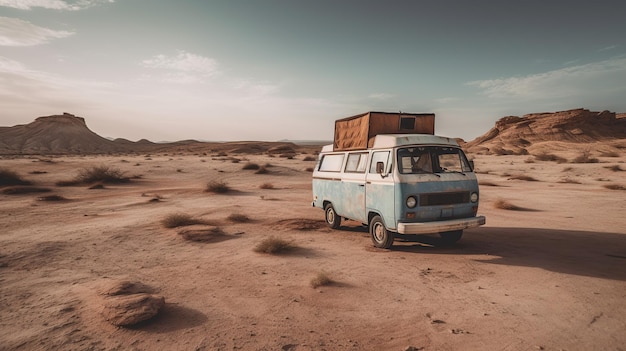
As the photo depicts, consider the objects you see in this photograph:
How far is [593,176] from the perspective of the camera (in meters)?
22.9

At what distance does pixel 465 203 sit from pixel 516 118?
77.3 m

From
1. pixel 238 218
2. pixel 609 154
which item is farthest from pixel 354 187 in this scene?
pixel 609 154

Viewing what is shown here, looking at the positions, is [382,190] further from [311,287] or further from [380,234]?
[311,287]

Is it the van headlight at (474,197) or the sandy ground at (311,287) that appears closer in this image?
the sandy ground at (311,287)

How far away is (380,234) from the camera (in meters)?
7.80

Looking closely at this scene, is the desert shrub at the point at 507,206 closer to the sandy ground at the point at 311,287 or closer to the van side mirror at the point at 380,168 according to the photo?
the sandy ground at the point at 311,287

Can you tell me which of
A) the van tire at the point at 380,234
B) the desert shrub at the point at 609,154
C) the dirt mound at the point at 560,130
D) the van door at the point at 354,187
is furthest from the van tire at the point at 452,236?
the dirt mound at the point at 560,130

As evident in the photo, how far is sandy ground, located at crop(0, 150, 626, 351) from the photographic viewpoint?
3.96 metres

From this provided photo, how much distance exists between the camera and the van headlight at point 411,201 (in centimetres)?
679

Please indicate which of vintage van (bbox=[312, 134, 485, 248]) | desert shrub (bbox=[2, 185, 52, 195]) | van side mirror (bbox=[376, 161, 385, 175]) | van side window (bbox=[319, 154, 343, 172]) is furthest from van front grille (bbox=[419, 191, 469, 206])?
desert shrub (bbox=[2, 185, 52, 195])

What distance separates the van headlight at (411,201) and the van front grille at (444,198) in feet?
0.47

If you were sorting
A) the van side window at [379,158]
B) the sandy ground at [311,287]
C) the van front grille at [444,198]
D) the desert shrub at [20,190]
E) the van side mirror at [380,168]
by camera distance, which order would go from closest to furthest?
the sandy ground at [311,287] < the van front grille at [444,198] < the van side mirror at [380,168] < the van side window at [379,158] < the desert shrub at [20,190]

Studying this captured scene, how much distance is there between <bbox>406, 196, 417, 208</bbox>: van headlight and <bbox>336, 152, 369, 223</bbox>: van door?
147 cm

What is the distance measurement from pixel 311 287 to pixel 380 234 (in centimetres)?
284
